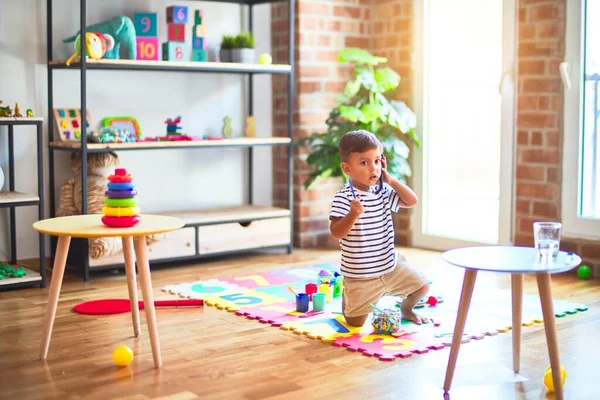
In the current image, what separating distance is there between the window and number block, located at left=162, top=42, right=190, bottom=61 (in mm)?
1943

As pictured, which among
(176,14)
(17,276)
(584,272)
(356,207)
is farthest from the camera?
(176,14)

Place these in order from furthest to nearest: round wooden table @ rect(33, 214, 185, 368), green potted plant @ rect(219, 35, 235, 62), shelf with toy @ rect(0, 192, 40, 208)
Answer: green potted plant @ rect(219, 35, 235, 62) < shelf with toy @ rect(0, 192, 40, 208) < round wooden table @ rect(33, 214, 185, 368)

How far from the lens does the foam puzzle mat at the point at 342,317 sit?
119 inches

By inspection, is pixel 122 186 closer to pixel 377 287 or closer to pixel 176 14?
pixel 377 287

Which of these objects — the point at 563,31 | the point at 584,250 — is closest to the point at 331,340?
the point at 584,250

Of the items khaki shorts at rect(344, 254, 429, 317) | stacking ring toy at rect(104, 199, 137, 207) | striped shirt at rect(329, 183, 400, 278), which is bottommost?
khaki shorts at rect(344, 254, 429, 317)

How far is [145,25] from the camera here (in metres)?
4.52

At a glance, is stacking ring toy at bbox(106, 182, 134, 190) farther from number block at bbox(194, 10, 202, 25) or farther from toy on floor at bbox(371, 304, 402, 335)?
number block at bbox(194, 10, 202, 25)

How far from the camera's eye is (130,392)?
8.24 ft

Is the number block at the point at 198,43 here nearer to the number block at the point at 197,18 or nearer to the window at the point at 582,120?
the number block at the point at 197,18

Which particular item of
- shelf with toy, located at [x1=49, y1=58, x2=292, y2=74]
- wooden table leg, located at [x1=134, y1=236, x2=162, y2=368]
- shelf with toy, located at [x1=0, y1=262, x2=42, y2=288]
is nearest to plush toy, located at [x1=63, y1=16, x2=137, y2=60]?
shelf with toy, located at [x1=49, y1=58, x2=292, y2=74]

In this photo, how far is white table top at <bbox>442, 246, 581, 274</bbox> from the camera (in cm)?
227

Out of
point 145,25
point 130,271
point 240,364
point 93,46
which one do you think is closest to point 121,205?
point 130,271

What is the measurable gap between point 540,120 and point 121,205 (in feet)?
8.01
